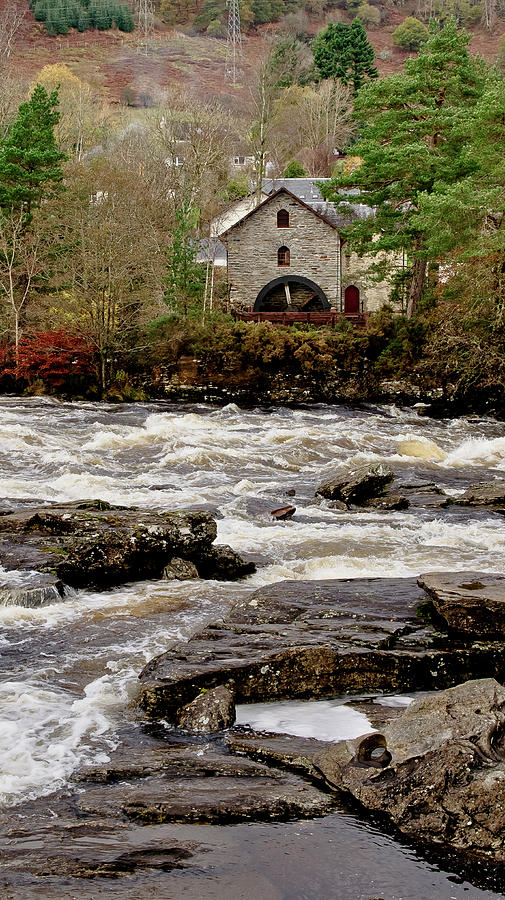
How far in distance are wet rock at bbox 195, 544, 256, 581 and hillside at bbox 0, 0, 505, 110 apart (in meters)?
108

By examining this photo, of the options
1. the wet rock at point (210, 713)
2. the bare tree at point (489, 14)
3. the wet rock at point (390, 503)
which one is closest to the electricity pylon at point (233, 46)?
the bare tree at point (489, 14)

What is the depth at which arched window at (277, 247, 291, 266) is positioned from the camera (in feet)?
158

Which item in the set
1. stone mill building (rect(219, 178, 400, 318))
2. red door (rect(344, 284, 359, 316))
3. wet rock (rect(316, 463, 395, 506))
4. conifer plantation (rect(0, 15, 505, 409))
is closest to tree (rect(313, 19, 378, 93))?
red door (rect(344, 284, 359, 316))

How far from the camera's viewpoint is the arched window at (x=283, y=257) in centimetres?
4828

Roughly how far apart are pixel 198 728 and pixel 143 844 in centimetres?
184

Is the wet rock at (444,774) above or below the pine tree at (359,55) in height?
below

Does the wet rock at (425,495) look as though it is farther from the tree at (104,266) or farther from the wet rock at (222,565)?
the tree at (104,266)

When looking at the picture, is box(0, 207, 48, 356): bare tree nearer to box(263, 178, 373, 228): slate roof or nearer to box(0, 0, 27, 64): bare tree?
box(263, 178, 373, 228): slate roof

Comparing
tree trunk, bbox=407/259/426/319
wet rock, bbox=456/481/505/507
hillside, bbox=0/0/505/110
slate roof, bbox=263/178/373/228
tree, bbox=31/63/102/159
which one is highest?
hillside, bbox=0/0/505/110

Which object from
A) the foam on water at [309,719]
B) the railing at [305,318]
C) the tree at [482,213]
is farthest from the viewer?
the railing at [305,318]

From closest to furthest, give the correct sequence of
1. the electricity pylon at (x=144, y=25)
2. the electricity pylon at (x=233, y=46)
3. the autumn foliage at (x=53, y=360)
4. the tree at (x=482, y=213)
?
the tree at (x=482, y=213) → the autumn foliage at (x=53, y=360) → the electricity pylon at (x=233, y=46) → the electricity pylon at (x=144, y=25)

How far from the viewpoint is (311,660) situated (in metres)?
8.34

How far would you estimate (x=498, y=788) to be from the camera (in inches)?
226

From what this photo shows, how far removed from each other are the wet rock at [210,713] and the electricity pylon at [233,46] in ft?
443
